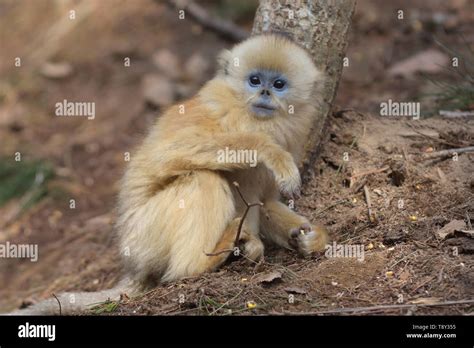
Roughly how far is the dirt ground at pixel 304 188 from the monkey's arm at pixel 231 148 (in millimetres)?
694

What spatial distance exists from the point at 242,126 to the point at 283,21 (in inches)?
50.5

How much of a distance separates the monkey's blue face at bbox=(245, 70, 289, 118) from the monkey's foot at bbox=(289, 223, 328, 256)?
959 mm

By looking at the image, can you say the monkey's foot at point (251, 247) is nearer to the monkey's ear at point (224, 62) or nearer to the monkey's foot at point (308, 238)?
the monkey's foot at point (308, 238)

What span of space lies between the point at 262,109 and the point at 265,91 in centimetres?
14

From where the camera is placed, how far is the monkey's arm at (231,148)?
212 inches

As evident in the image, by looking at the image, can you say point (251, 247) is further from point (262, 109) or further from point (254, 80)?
point (254, 80)

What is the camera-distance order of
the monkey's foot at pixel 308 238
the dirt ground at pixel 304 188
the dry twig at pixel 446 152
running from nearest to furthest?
the dirt ground at pixel 304 188 → the monkey's foot at pixel 308 238 → the dry twig at pixel 446 152

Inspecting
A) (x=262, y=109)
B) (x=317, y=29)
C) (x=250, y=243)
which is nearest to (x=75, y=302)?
(x=250, y=243)

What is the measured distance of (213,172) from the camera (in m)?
5.52

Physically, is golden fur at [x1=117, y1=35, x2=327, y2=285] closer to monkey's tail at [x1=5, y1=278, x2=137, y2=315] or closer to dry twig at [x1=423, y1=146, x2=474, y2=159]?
monkey's tail at [x1=5, y1=278, x2=137, y2=315]

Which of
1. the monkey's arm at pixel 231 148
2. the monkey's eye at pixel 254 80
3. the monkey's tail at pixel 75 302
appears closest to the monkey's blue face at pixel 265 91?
the monkey's eye at pixel 254 80

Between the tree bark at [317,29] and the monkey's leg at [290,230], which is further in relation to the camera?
the tree bark at [317,29]

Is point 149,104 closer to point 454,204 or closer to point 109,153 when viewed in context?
point 109,153

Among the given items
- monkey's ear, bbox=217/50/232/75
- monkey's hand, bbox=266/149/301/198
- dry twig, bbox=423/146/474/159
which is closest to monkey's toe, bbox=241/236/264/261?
monkey's hand, bbox=266/149/301/198
